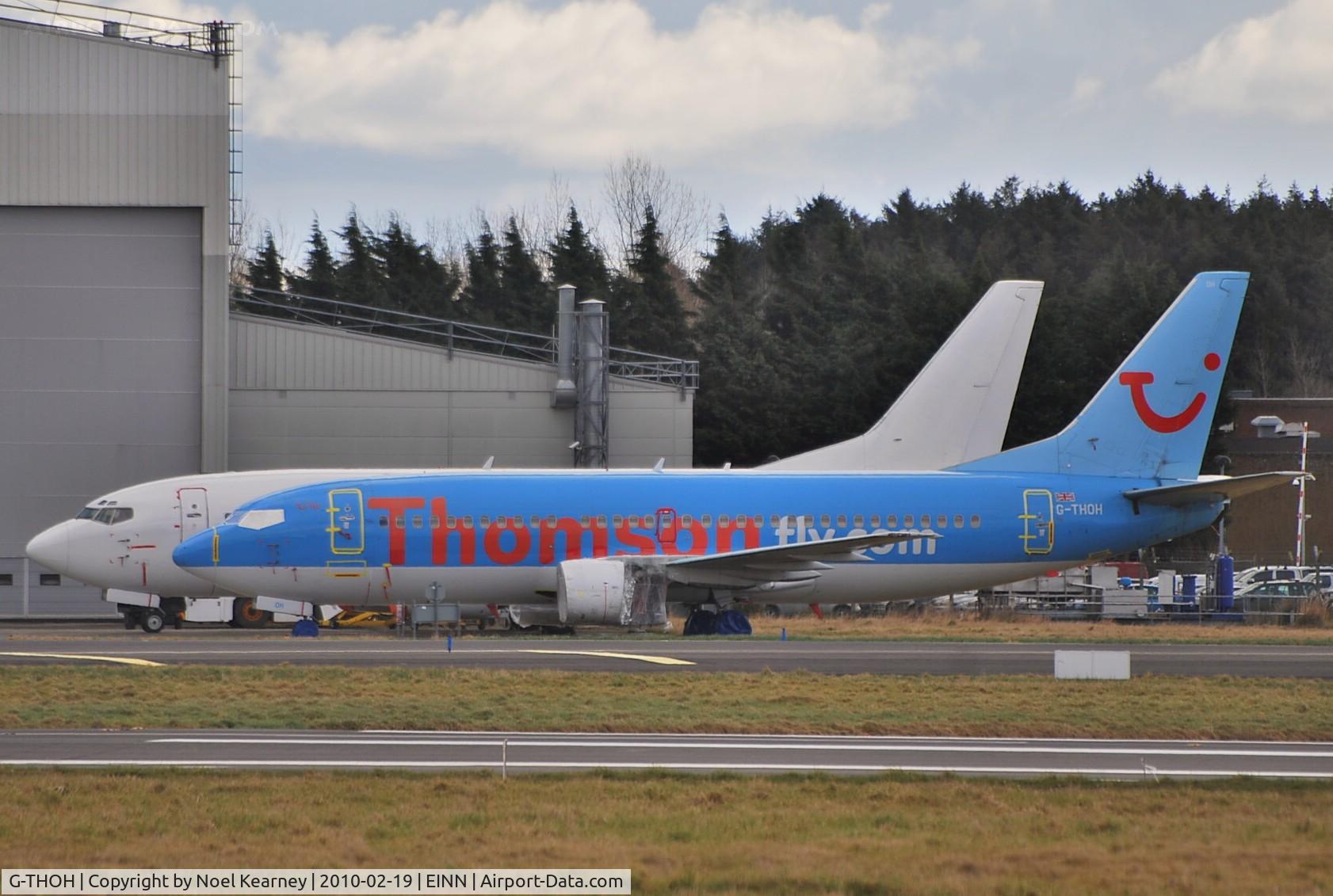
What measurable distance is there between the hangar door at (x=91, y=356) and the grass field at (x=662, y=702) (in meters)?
22.0

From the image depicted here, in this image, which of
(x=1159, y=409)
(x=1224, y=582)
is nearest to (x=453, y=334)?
(x=1159, y=409)

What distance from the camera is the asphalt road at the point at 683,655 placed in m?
22.6

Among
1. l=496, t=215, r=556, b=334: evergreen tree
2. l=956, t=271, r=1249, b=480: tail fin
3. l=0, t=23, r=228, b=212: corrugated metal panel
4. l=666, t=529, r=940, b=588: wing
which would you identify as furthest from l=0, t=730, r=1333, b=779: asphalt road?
l=496, t=215, r=556, b=334: evergreen tree

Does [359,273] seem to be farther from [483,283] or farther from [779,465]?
[779,465]

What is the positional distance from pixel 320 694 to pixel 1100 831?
1108cm

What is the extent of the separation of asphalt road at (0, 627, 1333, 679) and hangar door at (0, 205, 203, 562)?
14.8 m

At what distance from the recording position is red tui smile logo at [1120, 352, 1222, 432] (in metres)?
34.2

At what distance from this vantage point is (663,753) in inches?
586

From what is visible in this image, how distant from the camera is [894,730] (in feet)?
54.2

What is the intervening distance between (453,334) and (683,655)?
26040mm

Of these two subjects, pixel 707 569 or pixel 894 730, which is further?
pixel 707 569

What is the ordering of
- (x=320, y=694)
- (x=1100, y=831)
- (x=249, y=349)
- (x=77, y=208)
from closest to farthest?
(x=1100, y=831) < (x=320, y=694) < (x=77, y=208) < (x=249, y=349)

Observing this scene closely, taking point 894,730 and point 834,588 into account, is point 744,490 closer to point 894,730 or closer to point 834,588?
point 834,588

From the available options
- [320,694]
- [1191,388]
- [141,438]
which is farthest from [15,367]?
[1191,388]
